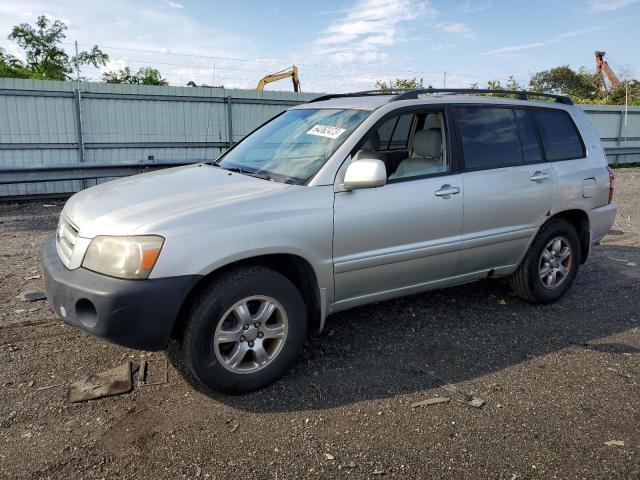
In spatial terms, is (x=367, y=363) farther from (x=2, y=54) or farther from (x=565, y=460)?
(x=2, y=54)

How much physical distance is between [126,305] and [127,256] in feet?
0.87

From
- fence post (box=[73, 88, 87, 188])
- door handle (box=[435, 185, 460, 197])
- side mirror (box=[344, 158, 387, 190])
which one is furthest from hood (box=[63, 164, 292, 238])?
fence post (box=[73, 88, 87, 188])

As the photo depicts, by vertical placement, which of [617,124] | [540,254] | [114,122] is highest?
[617,124]

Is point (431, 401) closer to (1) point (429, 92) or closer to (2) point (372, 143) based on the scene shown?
(2) point (372, 143)

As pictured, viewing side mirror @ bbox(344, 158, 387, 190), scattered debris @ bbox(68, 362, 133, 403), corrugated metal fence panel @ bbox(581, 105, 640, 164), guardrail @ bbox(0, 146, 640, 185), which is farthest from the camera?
corrugated metal fence panel @ bbox(581, 105, 640, 164)

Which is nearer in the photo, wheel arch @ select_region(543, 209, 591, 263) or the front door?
the front door

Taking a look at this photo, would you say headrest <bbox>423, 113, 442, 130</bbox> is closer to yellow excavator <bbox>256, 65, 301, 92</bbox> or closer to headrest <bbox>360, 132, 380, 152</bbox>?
headrest <bbox>360, 132, 380, 152</bbox>

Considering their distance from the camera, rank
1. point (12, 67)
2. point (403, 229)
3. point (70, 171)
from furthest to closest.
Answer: point (12, 67) < point (70, 171) < point (403, 229)

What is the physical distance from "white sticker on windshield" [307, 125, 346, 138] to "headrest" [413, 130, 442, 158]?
85 cm

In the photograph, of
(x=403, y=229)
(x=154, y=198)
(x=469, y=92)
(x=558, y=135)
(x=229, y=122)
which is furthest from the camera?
(x=229, y=122)

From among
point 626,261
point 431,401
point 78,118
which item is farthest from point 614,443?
point 78,118

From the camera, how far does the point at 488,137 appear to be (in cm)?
454

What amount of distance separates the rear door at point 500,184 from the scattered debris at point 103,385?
259 cm

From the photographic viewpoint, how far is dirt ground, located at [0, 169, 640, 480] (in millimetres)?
2754
